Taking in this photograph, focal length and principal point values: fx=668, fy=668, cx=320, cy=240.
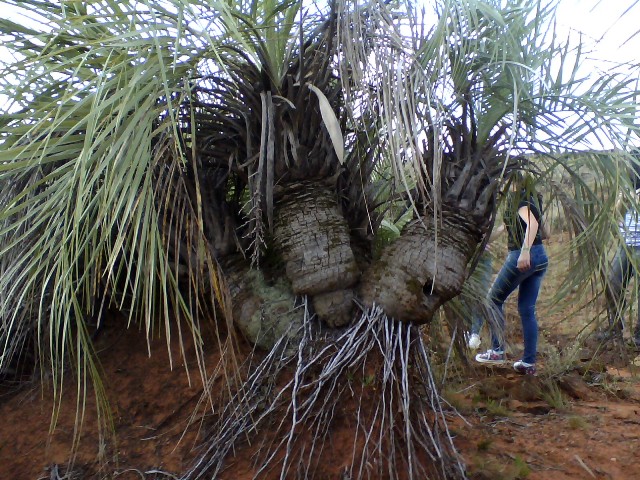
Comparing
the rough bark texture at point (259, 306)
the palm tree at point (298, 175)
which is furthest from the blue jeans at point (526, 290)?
the rough bark texture at point (259, 306)

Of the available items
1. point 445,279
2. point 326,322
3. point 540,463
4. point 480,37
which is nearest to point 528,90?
point 480,37

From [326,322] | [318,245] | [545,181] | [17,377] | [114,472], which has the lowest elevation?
[114,472]

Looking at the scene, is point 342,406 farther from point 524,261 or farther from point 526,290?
point 526,290

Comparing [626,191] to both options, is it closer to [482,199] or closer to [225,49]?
[482,199]

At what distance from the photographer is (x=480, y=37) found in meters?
2.84

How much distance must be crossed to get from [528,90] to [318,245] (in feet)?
3.76

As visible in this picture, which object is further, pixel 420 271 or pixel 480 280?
pixel 480 280

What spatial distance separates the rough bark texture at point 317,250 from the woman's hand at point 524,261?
6.30 feet

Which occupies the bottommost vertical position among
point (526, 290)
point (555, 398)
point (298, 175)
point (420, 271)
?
point (555, 398)

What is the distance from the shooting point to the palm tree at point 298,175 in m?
2.40

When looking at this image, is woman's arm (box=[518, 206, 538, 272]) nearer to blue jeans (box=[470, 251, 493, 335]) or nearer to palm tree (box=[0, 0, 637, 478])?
blue jeans (box=[470, 251, 493, 335])

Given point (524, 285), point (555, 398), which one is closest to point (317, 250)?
point (555, 398)

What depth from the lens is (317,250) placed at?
8.89 feet

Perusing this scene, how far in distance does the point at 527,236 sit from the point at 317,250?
153cm
